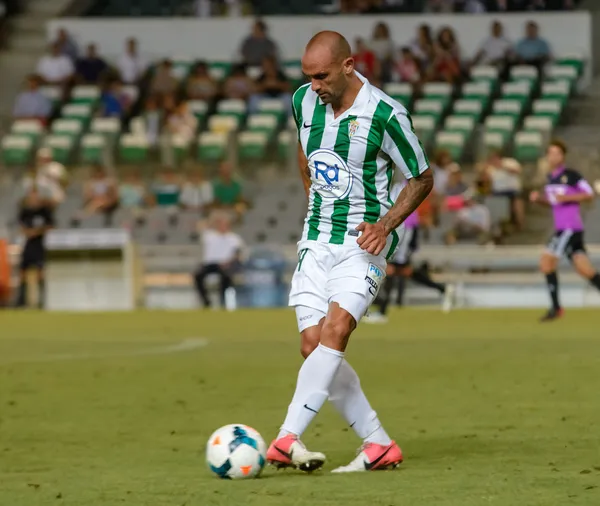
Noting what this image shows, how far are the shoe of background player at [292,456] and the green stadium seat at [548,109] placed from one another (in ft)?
68.4

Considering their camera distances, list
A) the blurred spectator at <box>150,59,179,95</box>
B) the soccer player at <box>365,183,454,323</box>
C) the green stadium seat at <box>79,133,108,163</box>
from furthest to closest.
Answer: the blurred spectator at <box>150,59,179,95</box>, the green stadium seat at <box>79,133,108,163</box>, the soccer player at <box>365,183,454,323</box>

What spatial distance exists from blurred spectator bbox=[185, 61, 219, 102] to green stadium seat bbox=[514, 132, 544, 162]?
5.90 metres

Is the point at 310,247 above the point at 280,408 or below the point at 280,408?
above

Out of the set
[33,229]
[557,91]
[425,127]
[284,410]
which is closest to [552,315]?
[425,127]

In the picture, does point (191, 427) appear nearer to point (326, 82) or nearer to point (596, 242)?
point (326, 82)

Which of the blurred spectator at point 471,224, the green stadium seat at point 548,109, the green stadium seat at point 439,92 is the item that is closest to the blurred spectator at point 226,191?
the blurred spectator at point 471,224

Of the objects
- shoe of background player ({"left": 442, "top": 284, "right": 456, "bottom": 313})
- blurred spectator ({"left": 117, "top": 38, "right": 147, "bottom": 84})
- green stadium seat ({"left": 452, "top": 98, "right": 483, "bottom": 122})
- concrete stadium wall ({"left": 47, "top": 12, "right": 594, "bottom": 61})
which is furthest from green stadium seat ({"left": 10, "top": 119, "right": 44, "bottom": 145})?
shoe of background player ({"left": 442, "top": 284, "right": 456, "bottom": 313})

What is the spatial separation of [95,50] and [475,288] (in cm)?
1004

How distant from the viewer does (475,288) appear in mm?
24688

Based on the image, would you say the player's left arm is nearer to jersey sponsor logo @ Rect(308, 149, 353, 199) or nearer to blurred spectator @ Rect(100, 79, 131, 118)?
jersey sponsor logo @ Rect(308, 149, 353, 199)

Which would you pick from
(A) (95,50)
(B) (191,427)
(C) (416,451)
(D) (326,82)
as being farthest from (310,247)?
(A) (95,50)

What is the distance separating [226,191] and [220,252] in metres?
2.13

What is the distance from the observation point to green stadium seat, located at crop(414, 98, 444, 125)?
89.7 feet

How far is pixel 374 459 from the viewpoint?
7551 millimetres
